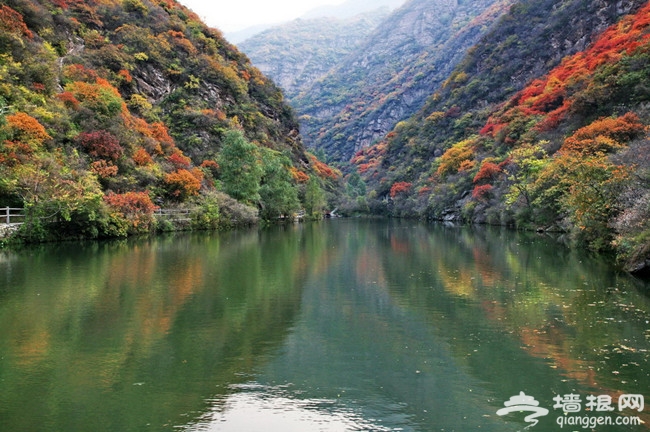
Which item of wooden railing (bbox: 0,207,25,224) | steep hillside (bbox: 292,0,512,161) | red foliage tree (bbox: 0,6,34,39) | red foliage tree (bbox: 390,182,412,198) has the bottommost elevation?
wooden railing (bbox: 0,207,25,224)

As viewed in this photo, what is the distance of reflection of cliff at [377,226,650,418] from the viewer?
10.2 meters

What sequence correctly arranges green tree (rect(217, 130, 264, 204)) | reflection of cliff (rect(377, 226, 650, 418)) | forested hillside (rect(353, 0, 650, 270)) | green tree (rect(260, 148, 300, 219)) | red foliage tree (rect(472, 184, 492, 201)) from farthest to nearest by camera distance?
green tree (rect(260, 148, 300, 219)) → red foliage tree (rect(472, 184, 492, 201)) → green tree (rect(217, 130, 264, 204)) → forested hillside (rect(353, 0, 650, 270)) → reflection of cliff (rect(377, 226, 650, 418))

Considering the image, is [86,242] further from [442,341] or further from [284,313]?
[442,341]

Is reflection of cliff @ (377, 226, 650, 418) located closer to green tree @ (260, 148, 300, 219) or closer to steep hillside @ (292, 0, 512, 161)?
Answer: green tree @ (260, 148, 300, 219)

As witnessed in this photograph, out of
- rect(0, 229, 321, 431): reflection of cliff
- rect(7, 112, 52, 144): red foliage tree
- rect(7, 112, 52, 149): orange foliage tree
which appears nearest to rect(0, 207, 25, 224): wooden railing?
rect(7, 112, 52, 149): orange foliage tree

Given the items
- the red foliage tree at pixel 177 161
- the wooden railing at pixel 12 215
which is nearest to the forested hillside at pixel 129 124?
the red foliage tree at pixel 177 161

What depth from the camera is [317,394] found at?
8977 millimetres

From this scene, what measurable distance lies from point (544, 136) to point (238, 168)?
116 ft

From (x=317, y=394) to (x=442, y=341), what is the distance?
4.26m

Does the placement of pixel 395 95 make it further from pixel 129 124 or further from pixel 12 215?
pixel 12 215

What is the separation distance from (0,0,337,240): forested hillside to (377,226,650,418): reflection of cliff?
22.9 metres

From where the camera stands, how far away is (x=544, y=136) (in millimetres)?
57844

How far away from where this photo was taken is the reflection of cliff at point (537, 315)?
33.3 ft

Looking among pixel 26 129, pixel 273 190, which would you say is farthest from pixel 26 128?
pixel 273 190
